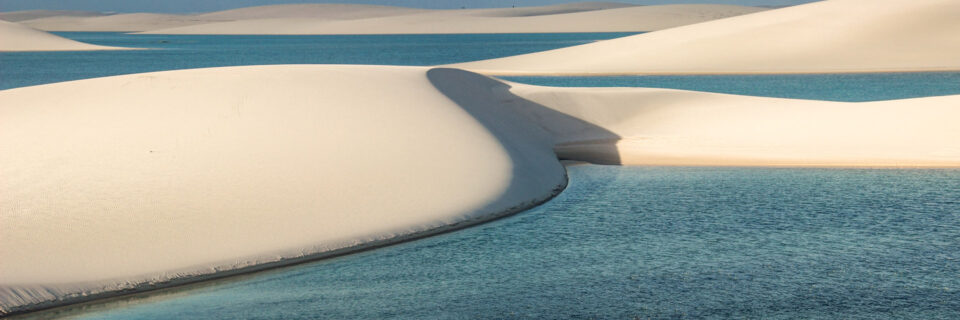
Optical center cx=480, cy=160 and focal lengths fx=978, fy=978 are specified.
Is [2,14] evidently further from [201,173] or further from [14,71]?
[201,173]

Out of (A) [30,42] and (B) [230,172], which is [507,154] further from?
(A) [30,42]

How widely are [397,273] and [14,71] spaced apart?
112ft

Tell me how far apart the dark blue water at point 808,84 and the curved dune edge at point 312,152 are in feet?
26.0

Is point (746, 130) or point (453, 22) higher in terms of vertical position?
point (453, 22)

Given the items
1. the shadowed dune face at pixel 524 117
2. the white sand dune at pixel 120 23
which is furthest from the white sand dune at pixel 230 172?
the white sand dune at pixel 120 23

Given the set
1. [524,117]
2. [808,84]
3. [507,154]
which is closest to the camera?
[507,154]

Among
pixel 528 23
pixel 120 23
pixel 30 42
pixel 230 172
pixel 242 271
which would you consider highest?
pixel 120 23

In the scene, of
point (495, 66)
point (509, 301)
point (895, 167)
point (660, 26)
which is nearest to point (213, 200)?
point (509, 301)

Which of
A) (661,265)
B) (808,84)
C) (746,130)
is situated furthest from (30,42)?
(661,265)

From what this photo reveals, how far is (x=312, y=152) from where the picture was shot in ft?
33.6

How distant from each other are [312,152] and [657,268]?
435 cm

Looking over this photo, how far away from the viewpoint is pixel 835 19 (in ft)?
122

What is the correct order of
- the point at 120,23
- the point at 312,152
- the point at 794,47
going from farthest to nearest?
the point at 120,23, the point at 794,47, the point at 312,152

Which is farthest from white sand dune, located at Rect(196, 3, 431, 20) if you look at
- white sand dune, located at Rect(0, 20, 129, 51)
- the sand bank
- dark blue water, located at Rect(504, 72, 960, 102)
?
dark blue water, located at Rect(504, 72, 960, 102)
